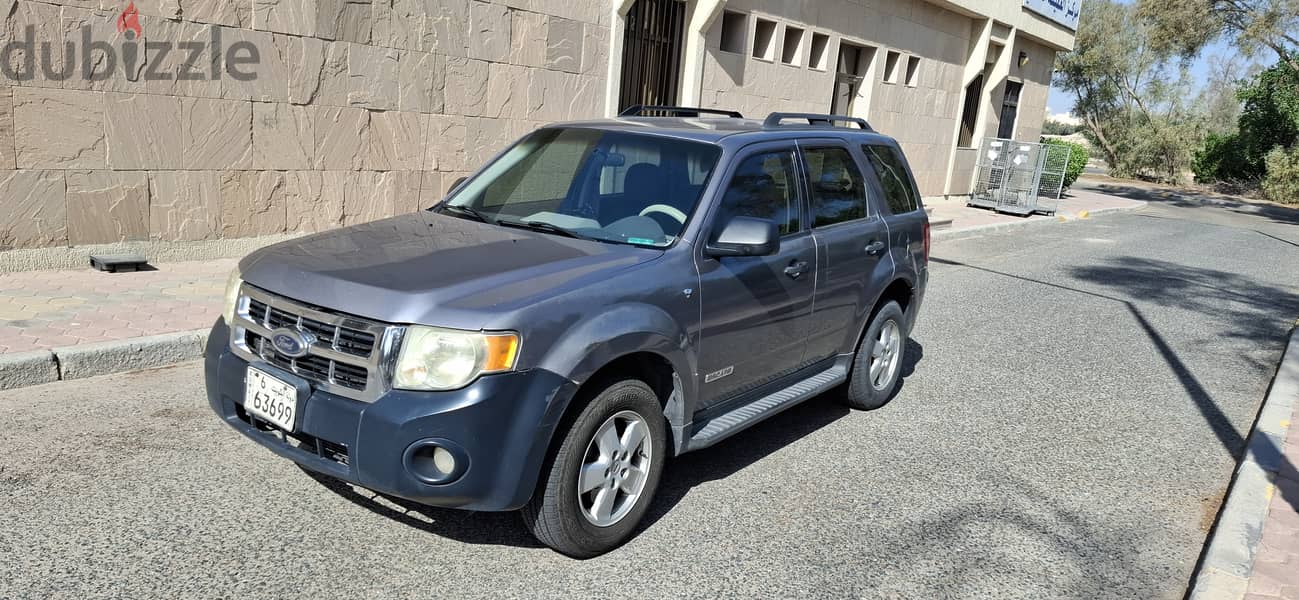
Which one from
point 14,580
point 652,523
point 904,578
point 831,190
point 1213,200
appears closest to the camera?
→ point 14,580

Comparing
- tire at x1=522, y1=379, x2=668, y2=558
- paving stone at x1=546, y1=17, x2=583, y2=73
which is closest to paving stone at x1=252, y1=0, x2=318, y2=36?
paving stone at x1=546, y1=17, x2=583, y2=73

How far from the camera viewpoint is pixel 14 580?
3193mm

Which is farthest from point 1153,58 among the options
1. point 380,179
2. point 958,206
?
point 380,179

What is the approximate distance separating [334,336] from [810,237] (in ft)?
8.27

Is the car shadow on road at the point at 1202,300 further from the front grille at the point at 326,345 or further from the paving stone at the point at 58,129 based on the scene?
the paving stone at the point at 58,129

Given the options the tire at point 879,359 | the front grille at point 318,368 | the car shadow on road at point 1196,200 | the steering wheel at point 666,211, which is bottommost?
the car shadow on road at point 1196,200

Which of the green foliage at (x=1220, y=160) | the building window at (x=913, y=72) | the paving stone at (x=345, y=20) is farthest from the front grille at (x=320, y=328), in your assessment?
the green foliage at (x=1220, y=160)

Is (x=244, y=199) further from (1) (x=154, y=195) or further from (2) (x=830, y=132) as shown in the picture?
(2) (x=830, y=132)

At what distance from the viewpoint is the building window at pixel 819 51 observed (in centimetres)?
1667

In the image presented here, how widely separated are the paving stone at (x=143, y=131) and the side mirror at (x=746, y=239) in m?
5.97

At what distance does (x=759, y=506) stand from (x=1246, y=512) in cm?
232

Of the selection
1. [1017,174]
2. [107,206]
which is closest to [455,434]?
[107,206]

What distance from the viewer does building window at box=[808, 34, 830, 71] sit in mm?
16672
